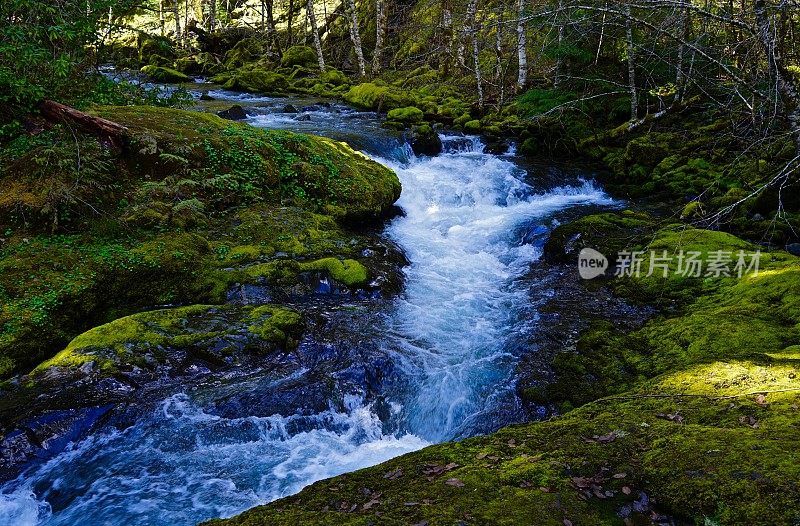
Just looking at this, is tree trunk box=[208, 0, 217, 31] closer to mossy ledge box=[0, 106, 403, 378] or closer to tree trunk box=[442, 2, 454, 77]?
tree trunk box=[442, 2, 454, 77]

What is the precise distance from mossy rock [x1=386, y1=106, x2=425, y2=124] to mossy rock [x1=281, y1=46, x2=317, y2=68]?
16.2m

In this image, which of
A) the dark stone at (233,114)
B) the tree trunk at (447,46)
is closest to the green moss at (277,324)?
the dark stone at (233,114)

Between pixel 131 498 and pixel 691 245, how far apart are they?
9443 millimetres

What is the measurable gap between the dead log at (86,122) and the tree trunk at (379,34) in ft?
76.4

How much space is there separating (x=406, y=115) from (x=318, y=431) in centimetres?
1649

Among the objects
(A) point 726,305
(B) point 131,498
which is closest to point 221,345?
(B) point 131,498

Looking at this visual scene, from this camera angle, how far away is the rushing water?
4738 millimetres

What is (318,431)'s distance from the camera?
5.78 meters

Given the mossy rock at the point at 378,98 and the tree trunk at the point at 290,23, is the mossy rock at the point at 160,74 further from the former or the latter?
the tree trunk at the point at 290,23

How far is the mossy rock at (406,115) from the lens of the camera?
64.8ft

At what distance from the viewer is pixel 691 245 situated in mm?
8977

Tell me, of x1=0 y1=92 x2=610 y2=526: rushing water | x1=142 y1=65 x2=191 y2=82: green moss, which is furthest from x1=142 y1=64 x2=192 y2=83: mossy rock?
x1=0 y1=92 x2=610 y2=526: rushing water

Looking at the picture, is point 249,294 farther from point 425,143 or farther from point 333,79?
Answer: point 333,79

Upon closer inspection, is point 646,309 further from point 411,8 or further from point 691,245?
point 411,8
